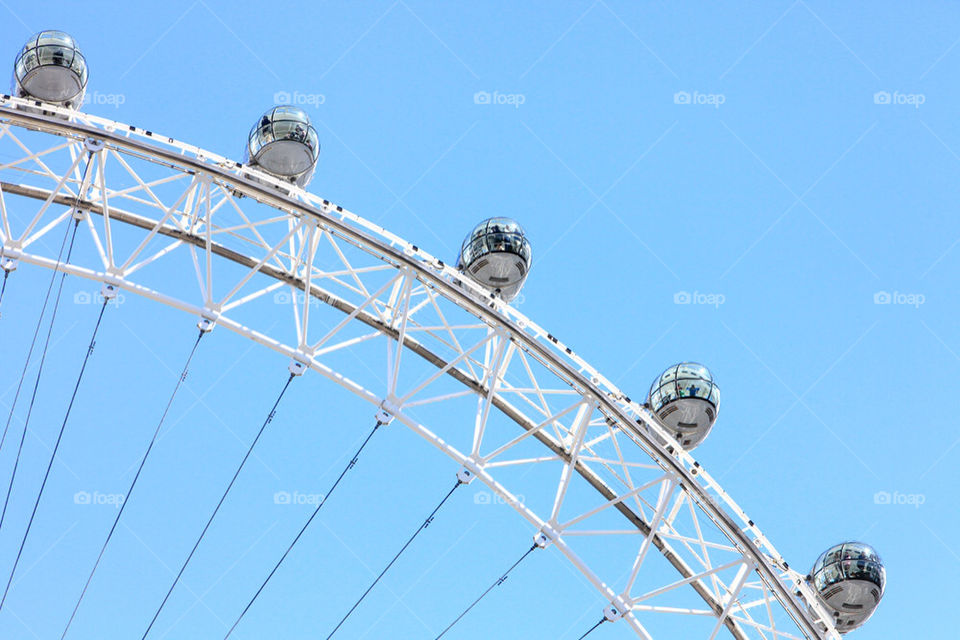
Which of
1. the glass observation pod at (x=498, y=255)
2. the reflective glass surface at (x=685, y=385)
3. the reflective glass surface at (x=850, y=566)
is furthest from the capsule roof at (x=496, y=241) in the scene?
the reflective glass surface at (x=850, y=566)

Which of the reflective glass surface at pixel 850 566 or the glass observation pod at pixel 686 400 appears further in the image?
the reflective glass surface at pixel 850 566

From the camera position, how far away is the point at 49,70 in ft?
77.8

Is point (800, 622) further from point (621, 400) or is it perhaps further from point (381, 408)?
point (381, 408)

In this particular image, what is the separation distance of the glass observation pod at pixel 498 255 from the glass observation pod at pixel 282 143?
3545mm

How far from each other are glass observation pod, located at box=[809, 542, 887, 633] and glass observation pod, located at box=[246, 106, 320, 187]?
12683mm

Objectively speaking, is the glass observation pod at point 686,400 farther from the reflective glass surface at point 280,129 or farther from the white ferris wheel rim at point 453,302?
the reflective glass surface at point 280,129

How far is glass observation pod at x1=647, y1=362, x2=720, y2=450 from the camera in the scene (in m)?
23.6

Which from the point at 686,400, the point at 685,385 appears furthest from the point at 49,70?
the point at 686,400

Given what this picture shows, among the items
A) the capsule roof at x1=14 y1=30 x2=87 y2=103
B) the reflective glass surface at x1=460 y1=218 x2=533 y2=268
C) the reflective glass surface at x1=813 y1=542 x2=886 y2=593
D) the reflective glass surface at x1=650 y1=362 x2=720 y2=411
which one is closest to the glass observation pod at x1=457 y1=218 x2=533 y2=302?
the reflective glass surface at x1=460 y1=218 x2=533 y2=268

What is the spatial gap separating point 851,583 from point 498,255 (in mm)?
9131

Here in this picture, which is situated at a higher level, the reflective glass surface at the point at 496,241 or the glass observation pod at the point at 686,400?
the reflective glass surface at the point at 496,241

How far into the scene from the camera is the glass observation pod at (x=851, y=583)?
2378 centimetres

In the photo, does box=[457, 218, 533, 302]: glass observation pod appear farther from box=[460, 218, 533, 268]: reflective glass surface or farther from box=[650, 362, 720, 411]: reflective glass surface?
box=[650, 362, 720, 411]: reflective glass surface

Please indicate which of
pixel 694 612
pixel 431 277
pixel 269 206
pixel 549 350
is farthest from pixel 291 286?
pixel 694 612
